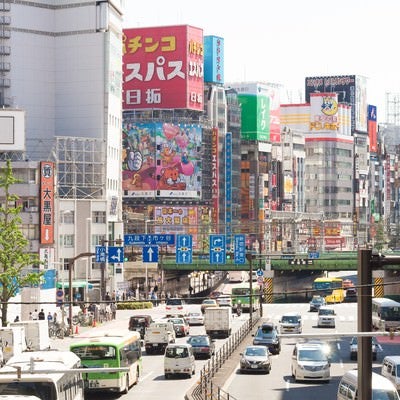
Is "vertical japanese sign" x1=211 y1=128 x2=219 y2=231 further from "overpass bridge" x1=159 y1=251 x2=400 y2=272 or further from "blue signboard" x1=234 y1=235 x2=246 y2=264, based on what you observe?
"blue signboard" x1=234 y1=235 x2=246 y2=264

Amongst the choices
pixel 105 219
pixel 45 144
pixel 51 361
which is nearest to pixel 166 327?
pixel 51 361

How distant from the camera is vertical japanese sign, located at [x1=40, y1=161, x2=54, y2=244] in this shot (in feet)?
349

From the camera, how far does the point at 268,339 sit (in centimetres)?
6456

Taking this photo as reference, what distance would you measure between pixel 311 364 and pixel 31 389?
1966 cm

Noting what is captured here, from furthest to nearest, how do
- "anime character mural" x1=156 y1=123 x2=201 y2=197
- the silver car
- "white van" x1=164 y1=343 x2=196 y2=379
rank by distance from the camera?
"anime character mural" x1=156 y1=123 x2=201 y2=197
the silver car
"white van" x1=164 y1=343 x2=196 y2=379

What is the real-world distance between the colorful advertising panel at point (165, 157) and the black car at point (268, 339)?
364ft

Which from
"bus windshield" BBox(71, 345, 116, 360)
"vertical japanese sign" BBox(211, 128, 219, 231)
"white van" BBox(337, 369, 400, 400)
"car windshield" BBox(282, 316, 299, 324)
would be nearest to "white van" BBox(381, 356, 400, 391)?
"white van" BBox(337, 369, 400, 400)

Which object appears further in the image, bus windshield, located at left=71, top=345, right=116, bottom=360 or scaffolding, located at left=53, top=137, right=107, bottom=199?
scaffolding, located at left=53, top=137, right=107, bottom=199

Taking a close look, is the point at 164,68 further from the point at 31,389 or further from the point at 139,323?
the point at 31,389

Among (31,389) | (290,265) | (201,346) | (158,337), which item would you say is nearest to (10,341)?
(201,346)

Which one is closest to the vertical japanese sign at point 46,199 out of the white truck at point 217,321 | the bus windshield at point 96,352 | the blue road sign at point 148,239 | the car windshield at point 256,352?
the blue road sign at point 148,239

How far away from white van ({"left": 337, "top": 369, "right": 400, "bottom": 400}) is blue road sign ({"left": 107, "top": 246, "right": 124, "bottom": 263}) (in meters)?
53.7

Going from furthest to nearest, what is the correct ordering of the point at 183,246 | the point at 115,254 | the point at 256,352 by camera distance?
the point at 183,246 < the point at 115,254 < the point at 256,352

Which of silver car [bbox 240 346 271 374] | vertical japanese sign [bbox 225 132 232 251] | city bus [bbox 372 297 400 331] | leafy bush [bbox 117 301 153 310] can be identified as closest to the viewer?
silver car [bbox 240 346 271 374]
